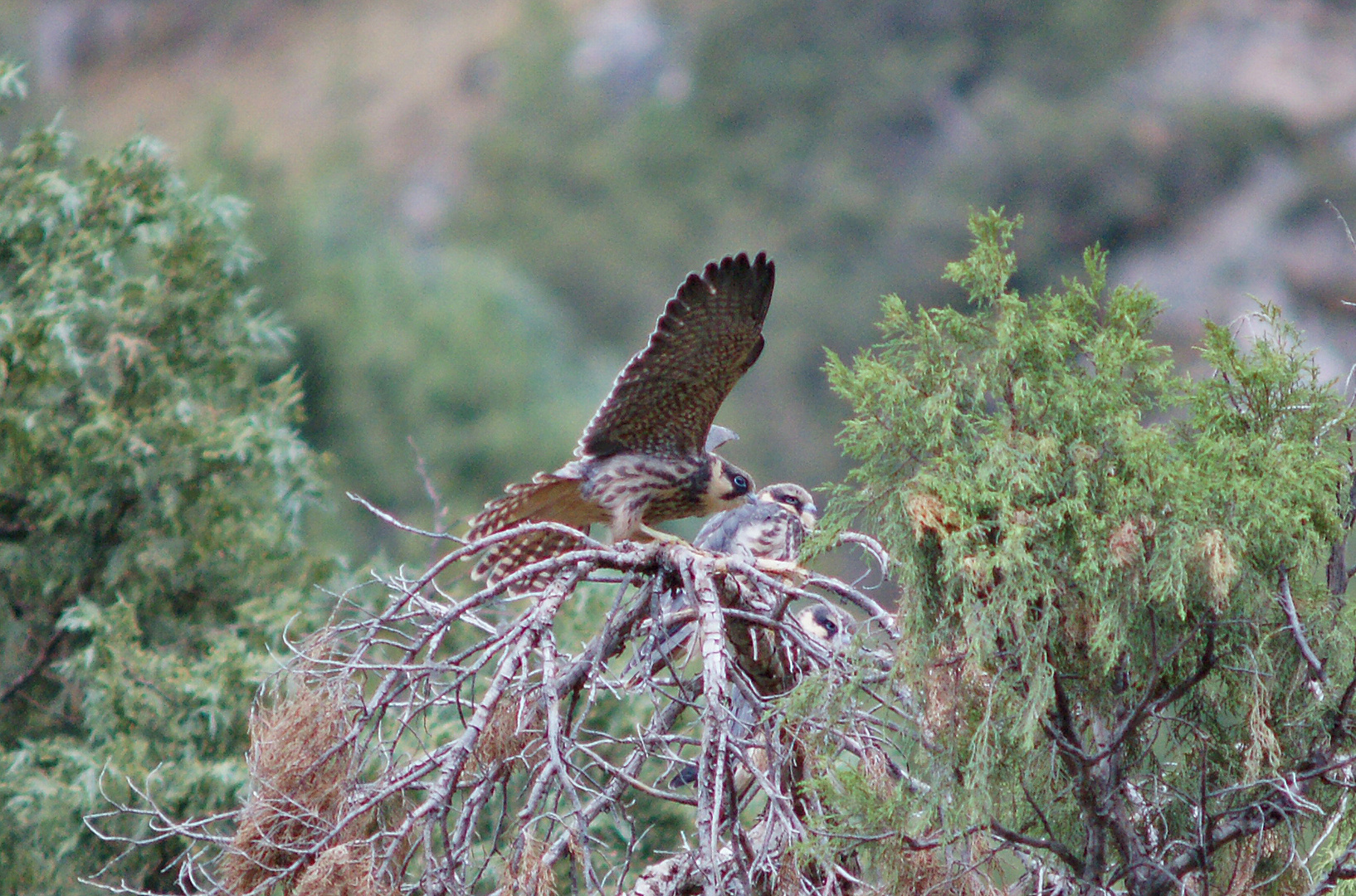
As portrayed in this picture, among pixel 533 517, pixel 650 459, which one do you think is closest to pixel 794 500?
pixel 650 459

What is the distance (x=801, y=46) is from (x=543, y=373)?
69.4ft

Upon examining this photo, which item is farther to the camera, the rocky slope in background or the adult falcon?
the rocky slope in background

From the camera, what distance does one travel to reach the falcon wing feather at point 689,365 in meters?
4.38

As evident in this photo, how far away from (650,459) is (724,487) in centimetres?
31

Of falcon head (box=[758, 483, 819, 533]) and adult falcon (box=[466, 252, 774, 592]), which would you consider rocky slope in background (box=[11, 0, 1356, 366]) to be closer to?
falcon head (box=[758, 483, 819, 533])

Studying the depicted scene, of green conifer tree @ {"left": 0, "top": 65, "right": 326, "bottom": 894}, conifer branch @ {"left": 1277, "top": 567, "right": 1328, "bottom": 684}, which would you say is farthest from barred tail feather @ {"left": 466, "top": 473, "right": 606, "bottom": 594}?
conifer branch @ {"left": 1277, "top": 567, "right": 1328, "bottom": 684}

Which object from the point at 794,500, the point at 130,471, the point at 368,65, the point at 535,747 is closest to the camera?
the point at 535,747

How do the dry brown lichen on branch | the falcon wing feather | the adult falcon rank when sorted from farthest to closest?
the adult falcon, the falcon wing feather, the dry brown lichen on branch

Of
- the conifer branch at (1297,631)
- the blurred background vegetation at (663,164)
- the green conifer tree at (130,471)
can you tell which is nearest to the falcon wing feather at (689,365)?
the green conifer tree at (130,471)

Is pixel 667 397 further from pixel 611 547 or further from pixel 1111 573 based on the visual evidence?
pixel 1111 573

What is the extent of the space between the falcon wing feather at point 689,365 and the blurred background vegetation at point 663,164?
39.3 ft

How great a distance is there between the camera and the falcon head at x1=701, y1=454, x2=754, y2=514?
518cm

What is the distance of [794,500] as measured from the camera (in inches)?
237

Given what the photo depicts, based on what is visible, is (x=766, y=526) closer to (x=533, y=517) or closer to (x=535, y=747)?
(x=533, y=517)
